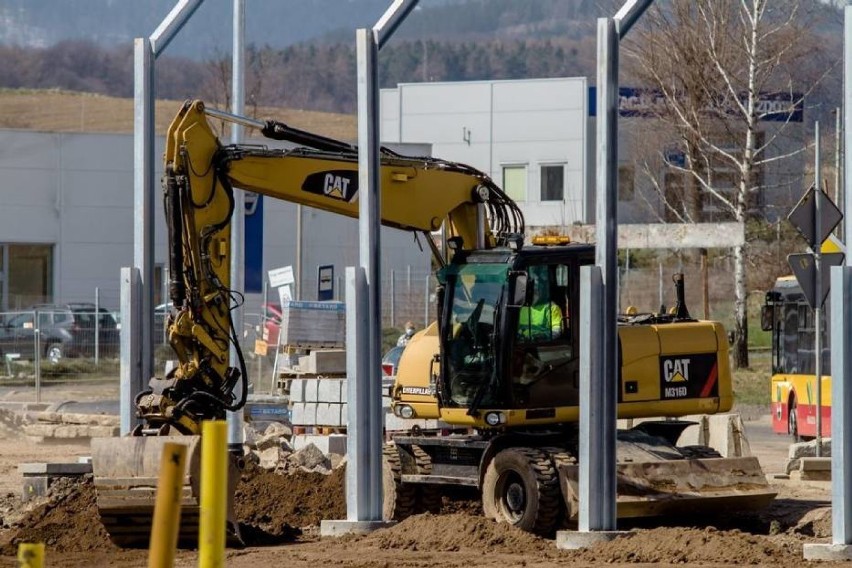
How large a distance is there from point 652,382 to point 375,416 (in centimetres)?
348

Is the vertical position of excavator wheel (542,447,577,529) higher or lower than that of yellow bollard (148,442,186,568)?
lower

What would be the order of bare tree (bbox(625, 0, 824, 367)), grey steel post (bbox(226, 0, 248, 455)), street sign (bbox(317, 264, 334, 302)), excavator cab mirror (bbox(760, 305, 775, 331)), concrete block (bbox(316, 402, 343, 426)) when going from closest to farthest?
grey steel post (bbox(226, 0, 248, 455)) → concrete block (bbox(316, 402, 343, 426)) → excavator cab mirror (bbox(760, 305, 775, 331)) → street sign (bbox(317, 264, 334, 302)) → bare tree (bbox(625, 0, 824, 367))

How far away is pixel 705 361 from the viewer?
17.2 meters

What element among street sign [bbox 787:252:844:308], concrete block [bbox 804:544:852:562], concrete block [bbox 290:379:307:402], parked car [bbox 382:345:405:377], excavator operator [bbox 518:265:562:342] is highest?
street sign [bbox 787:252:844:308]

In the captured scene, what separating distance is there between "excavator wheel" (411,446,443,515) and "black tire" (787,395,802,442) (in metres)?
12.4

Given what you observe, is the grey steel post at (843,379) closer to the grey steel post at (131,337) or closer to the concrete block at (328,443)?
the grey steel post at (131,337)

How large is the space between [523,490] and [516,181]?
52.0m

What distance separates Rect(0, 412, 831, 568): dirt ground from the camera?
12.9m

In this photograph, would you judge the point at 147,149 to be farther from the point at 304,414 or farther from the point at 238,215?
the point at 304,414

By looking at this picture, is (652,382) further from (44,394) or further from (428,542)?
(44,394)

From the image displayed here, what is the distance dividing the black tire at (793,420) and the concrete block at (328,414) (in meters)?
9.18

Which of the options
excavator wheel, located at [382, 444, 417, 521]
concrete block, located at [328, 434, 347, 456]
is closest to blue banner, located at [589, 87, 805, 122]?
concrete block, located at [328, 434, 347, 456]

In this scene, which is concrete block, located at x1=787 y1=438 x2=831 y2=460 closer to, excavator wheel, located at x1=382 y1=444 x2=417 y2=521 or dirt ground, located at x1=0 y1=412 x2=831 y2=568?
dirt ground, located at x1=0 y1=412 x2=831 y2=568

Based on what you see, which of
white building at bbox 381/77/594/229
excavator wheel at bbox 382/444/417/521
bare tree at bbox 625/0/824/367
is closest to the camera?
excavator wheel at bbox 382/444/417/521
